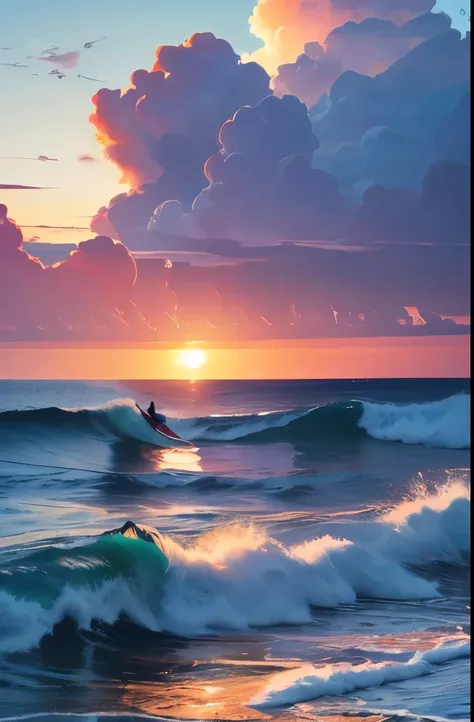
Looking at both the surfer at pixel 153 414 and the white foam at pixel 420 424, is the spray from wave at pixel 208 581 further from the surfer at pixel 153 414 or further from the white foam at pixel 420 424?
the white foam at pixel 420 424

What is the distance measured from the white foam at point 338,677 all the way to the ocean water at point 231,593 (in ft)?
0.05

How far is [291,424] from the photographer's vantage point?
2898 cm

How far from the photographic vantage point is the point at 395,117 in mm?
30719

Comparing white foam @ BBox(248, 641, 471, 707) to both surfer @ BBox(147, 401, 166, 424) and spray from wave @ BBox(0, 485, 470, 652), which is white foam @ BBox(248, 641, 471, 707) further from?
surfer @ BBox(147, 401, 166, 424)

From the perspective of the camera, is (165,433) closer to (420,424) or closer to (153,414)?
(153,414)

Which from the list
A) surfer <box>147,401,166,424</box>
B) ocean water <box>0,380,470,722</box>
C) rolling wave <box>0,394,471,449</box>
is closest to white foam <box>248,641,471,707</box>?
ocean water <box>0,380,470,722</box>

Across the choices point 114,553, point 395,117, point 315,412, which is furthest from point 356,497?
point 395,117

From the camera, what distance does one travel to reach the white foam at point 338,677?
7293 mm

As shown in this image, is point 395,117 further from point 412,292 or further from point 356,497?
point 356,497

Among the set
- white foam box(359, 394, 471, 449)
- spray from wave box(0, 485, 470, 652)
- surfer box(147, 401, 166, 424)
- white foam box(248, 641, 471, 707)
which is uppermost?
white foam box(359, 394, 471, 449)

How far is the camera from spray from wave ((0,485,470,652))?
9.50m

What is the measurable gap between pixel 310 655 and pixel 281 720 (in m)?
1.60

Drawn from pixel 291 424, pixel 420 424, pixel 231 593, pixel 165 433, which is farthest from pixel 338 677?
pixel 420 424

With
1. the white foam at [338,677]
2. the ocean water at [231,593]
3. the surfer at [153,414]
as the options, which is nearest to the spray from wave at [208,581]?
the ocean water at [231,593]
